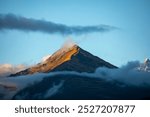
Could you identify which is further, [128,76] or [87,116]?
[128,76]

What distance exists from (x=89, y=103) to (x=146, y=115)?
2.52 metres

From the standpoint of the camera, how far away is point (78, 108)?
13.3m

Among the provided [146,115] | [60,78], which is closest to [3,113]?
[146,115]

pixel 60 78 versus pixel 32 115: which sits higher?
pixel 32 115

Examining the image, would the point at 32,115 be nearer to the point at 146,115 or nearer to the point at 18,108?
the point at 18,108

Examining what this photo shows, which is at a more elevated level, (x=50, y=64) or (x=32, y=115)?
(x=32, y=115)

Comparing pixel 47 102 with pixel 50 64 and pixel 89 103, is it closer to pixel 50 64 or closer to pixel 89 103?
pixel 89 103

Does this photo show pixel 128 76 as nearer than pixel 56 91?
No

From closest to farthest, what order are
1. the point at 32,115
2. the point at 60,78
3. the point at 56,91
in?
1. the point at 32,115
2. the point at 56,91
3. the point at 60,78

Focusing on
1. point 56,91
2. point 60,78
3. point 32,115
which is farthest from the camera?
point 60,78

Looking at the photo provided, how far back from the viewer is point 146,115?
13227mm

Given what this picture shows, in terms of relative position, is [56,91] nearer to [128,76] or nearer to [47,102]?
[128,76]

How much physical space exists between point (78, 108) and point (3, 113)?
3.31 m

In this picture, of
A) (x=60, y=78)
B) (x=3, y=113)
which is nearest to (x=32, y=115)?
(x=3, y=113)
